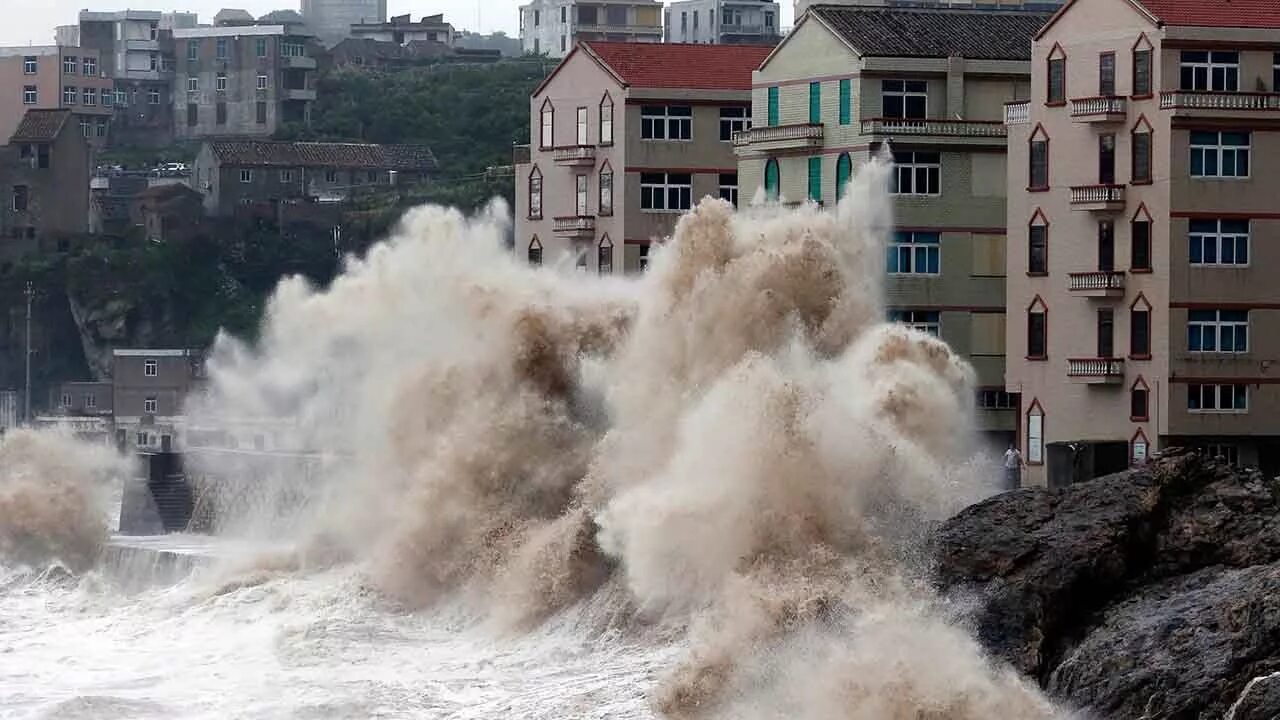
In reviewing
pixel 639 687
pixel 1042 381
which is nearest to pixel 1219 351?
pixel 1042 381

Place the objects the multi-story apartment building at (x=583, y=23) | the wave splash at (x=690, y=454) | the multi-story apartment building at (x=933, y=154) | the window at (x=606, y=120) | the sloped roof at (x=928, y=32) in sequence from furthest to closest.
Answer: the multi-story apartment building at (x=583, y=23) → the window at (x=606, y=120) → the sloped roof at (x=928, y=32) → the multi-story apartment building at (x=933, y=154) → the wave splash at (x=690, y=454)

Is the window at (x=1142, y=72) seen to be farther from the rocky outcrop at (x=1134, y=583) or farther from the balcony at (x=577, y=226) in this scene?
the balcony at (x=577, y=226)

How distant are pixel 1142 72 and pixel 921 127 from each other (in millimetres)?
6709

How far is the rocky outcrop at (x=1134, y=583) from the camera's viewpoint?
26.4 m

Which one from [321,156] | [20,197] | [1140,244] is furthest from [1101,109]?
[20,197]

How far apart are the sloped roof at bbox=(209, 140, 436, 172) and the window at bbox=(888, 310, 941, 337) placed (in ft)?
213

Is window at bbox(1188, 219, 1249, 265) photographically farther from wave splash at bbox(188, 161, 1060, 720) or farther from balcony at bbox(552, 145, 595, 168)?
balcony at bbox(552, 145, 595, 168)

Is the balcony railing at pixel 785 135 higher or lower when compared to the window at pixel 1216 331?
higher

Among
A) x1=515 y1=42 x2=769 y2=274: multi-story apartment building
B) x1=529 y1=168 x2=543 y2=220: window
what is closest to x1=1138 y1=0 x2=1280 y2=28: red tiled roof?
x1=515 y1=42 x2=769 y2=274: multi-story apartment building

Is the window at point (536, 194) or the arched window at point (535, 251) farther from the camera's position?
the window at point (536, 194)

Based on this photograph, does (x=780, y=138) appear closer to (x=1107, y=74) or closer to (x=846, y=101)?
(x=846, y=101)

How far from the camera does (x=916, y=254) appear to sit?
5219cm

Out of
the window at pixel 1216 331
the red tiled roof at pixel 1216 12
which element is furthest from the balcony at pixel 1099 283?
the red tiled roof at pixel 1216 12

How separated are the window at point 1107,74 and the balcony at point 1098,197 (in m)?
1.48
